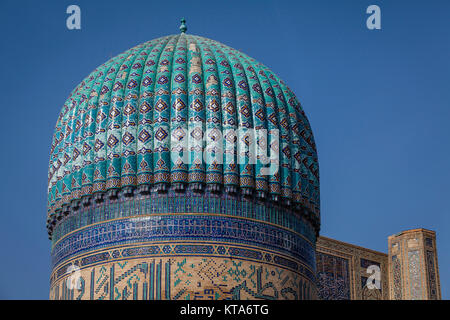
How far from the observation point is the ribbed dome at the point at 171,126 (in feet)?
34.7

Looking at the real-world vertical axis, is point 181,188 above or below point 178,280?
above

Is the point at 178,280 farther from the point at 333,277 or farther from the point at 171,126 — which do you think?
the point at 333,277

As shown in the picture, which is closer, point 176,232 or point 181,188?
point 176,232

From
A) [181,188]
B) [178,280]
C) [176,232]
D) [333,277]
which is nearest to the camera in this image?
[178,280]

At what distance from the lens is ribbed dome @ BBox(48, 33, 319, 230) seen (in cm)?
1058

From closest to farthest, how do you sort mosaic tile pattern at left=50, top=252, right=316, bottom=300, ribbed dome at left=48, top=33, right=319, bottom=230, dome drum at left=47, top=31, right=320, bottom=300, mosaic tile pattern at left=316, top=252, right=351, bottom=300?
mosaic tile pattern at left=50, top=252, right=316, bottom=300
dome drum at left=47, top=31, right=320, bottom=300
ribbed dome at left=48, top=33, right=319, bottom=230
mosaic tile pattern at left=316, top=252, right=351, bottom=300

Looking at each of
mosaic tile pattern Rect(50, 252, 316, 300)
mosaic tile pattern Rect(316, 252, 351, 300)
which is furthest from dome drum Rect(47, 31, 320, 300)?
mosaic tile pattern Rect(316, 252, 351, 300)

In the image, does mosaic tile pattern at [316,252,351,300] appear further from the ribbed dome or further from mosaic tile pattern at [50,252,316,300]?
mosaic tile pattern at [50,252,316,300]

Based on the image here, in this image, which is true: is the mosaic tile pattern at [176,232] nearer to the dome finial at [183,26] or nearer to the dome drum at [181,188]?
the dome drum at [181,188]

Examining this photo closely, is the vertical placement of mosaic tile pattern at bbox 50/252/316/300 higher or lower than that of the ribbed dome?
lower

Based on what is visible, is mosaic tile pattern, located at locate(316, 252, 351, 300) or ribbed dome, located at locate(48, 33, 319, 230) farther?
mosaic tile pattern, located at locate(316, 252, 351, 300)

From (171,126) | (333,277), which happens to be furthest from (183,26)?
(333,277)

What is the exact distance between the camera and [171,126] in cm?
1068

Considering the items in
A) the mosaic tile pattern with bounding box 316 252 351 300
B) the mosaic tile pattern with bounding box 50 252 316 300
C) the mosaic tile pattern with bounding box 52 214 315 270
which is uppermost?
the mosaic tile pattern with bounding box 316 252 351 300
